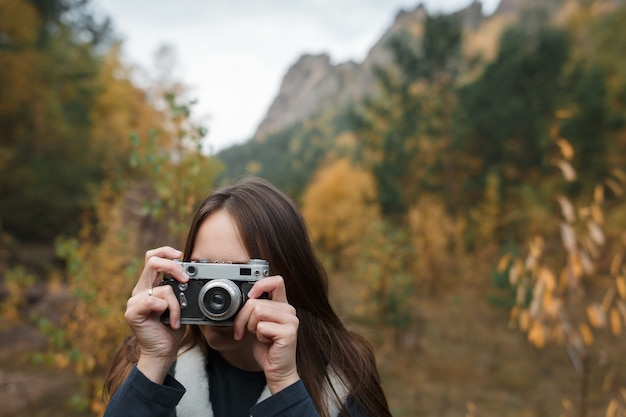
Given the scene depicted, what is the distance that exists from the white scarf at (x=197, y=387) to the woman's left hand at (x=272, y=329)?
0.33ft

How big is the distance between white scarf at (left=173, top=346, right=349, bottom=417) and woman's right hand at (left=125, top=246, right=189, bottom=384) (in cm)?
13

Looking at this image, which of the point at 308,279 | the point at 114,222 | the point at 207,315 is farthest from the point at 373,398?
the point at 114,222

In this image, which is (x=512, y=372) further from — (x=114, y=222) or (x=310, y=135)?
(x=310, y=135)

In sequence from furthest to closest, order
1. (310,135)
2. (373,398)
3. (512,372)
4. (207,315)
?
(310,135)
(512,372)
(373,398)
(207,315)

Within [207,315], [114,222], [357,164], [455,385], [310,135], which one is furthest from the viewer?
[310,135]

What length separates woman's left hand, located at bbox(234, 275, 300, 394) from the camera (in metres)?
0.98

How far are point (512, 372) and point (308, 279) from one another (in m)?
8.33

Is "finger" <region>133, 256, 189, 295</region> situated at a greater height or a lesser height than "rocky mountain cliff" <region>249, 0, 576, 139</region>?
lesser

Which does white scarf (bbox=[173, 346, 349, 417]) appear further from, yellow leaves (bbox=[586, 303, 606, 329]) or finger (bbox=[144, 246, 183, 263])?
yellow leaves (bbox=[586, 303, 606, 329])

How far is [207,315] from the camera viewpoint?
101cm

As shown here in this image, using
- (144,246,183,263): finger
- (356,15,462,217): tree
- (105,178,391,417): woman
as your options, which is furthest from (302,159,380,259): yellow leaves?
(144,246,183,263): finger

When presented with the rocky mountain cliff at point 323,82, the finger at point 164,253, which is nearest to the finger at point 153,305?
the finger at point 164,253

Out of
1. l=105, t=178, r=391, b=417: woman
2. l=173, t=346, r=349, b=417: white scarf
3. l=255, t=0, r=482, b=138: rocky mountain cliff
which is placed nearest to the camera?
l=105, t=178, r=391, b=417: woman

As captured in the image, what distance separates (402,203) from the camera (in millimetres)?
14078
